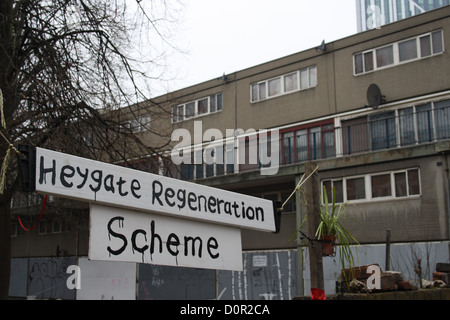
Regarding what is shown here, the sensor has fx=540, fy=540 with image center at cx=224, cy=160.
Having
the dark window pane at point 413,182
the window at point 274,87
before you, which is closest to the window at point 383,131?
the dark window pane at point 413,182

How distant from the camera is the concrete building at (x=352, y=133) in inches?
730

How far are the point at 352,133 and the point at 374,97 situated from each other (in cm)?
166

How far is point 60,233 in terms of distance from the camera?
3222 centimetres

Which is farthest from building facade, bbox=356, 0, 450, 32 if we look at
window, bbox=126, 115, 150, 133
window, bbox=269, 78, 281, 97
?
window, bbox=126, 115, 150, 133

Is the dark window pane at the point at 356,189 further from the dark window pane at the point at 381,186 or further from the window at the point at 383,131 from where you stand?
the window at the point at 383,131

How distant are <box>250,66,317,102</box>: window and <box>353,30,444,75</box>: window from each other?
2194mm

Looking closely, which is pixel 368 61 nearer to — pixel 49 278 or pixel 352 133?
pixel 352 133

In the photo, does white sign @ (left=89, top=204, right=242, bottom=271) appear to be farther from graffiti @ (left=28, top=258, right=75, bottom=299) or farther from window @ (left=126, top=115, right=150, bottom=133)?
graffiti @ (left=28, top=258, right=75, bottom=299)

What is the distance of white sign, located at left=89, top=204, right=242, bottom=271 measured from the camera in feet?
10.2

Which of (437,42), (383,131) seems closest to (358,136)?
(383,131)

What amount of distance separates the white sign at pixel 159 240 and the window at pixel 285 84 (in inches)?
810

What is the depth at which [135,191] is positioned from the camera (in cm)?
327

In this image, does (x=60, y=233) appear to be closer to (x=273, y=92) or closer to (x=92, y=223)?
(x=273, y=92)
